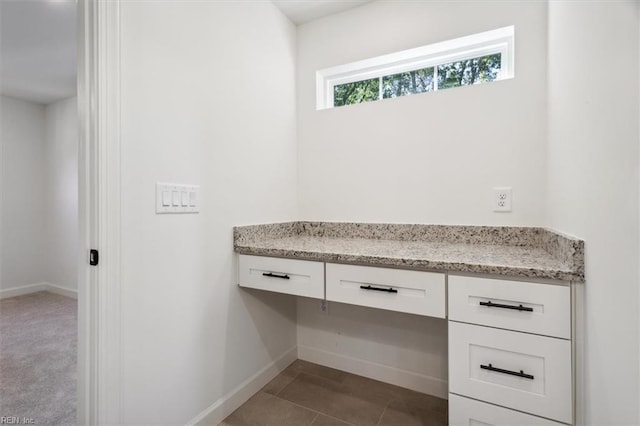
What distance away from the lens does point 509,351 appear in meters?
1.01

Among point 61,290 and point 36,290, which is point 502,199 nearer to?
point 61,290

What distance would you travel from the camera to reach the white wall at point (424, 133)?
4.85 ft

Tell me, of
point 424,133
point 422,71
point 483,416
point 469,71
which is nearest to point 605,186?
point 483,416

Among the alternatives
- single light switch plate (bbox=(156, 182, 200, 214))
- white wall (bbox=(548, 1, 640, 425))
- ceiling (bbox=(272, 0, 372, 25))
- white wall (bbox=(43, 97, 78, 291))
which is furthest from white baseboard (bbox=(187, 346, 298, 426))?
white wall (bbox=(43, 97, 78, 291))

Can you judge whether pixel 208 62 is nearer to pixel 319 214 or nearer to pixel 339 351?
pixel 319 214

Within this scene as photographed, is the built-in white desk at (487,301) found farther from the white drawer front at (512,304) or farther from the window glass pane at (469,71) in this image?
the window glass pane at (469,71)

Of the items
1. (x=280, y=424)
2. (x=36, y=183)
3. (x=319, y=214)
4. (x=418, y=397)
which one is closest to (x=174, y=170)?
(x=319, y=214)

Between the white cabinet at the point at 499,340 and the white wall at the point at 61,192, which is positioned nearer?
the white cabinet at the point at 499,340

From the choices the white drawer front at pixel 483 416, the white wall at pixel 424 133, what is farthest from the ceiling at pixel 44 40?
the white drawer front at pixel 483 416

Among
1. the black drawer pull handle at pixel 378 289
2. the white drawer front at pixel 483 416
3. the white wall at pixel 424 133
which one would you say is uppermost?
the white wall at pixel 424 133

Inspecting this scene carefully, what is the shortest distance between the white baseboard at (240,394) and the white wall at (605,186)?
4.72ft

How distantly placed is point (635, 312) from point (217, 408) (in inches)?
62.6

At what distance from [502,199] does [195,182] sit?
149 cm

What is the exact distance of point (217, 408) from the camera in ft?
4.74
